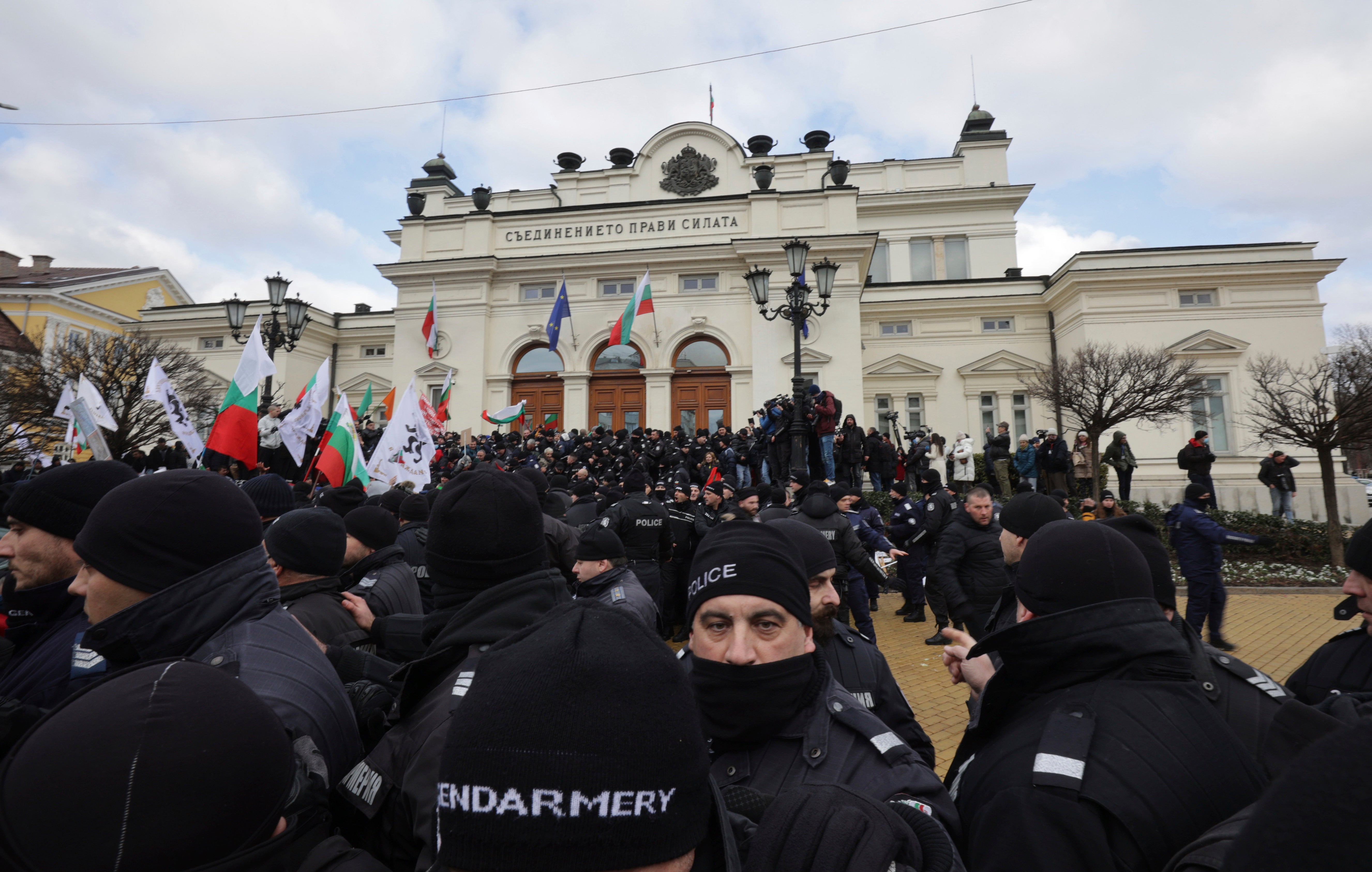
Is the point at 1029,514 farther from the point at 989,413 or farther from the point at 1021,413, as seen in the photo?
the point at 1021,413

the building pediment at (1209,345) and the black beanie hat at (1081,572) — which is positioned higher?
the building pediment at (1209,345)

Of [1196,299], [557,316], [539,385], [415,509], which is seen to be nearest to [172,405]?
[415,509]

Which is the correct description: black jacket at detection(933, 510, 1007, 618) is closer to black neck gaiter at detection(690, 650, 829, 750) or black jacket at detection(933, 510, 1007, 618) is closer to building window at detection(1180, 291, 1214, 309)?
black neck gaiter at detection(690, 650, 829, 750)

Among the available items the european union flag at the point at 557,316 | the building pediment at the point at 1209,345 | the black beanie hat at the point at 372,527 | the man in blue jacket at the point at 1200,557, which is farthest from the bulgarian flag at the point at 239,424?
the building pediment at the point at 1209,345

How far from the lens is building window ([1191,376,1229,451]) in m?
23.7

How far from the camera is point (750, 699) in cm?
200

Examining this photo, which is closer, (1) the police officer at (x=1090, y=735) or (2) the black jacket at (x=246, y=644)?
(1) the police officer at (x=1090, y=735)

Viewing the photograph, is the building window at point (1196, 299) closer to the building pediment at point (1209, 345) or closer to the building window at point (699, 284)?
the building pediment at point (1209, 345)

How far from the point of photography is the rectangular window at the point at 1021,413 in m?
27.1

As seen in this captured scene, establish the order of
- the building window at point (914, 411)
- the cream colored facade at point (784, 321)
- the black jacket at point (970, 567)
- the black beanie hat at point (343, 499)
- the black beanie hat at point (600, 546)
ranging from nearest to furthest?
the black beanie hat at point (343, 499)
the black beanie hat at point (600, 546)
the black jacket at point (970, 567)
the cream colored facade at point (784, 321)
the building window at point (914, 411)

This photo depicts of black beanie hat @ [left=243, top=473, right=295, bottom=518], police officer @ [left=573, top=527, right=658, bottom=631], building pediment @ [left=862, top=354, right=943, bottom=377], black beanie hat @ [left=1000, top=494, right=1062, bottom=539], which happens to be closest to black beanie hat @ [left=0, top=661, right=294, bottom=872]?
police officer @ [left=573, top=527, right=658, bottom=631]

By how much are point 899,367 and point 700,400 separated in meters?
8.98

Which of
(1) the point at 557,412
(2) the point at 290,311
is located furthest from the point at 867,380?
(2) the point at 290,311

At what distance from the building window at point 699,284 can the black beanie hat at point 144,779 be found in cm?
2476
